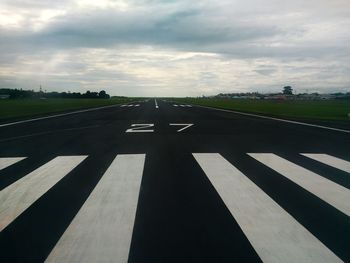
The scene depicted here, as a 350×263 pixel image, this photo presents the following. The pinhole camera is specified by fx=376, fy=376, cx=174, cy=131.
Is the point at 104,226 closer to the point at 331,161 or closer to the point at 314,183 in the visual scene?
the point at 314,183

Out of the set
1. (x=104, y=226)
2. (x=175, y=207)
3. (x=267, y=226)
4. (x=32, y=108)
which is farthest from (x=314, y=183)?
(x=32, y=108)

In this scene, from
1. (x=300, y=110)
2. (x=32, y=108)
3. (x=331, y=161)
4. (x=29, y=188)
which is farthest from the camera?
(x=32, y=108)

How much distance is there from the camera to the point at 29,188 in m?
4.77

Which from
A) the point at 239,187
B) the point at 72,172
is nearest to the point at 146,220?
the point at 239,187

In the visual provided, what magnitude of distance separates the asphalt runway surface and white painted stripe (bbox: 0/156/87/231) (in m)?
0.01

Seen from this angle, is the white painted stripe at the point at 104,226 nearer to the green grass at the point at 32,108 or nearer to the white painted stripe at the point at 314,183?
the white painted stripe at the point at 314,183

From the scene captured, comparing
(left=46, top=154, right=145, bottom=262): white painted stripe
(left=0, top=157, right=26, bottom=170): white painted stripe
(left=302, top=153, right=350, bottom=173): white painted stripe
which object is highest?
(left=46, top=154, right=145, bottom=262): white painted stripe

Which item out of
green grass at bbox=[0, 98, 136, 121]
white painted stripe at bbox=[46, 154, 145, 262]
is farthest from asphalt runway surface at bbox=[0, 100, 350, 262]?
green grass at bbox=[0, 98, 136, 121]

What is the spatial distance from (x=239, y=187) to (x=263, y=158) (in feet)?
7.83

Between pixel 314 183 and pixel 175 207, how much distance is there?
2.13m

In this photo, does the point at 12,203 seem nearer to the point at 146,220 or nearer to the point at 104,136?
the point at 146,220

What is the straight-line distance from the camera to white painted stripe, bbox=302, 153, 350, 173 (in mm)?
6199

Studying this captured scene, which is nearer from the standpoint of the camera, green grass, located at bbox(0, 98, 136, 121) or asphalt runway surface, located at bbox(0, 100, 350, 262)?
asphalt runway surface, located at bbox(0, 100, 350, 262)

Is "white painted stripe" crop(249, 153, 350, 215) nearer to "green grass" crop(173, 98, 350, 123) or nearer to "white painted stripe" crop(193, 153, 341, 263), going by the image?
"white painted stripe" crop(193, 153, 341, 263)
